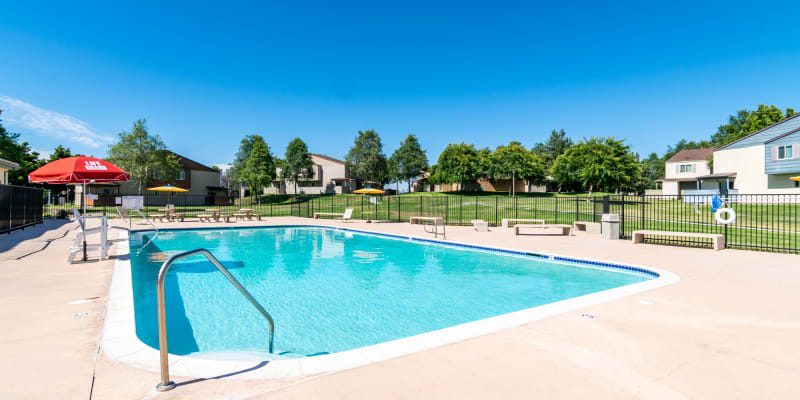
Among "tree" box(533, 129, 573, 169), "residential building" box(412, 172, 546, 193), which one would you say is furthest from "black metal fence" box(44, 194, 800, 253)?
"tree" box(533, 129, 573, 169)

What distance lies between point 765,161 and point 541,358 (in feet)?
122

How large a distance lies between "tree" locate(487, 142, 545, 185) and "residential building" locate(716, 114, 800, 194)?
19.7 metres

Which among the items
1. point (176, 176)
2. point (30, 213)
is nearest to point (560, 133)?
point (176, 176)

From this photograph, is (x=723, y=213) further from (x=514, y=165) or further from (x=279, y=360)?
(x=514, y=165)

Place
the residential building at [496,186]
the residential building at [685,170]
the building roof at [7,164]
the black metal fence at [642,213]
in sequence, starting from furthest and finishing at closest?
the residential building at [496,186]
the residential building at [685,170]
the building roof at [7,164]
the black metal fence at [642,213]

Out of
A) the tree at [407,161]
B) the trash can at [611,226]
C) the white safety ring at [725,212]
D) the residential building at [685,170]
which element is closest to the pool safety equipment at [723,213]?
the white safety ring at [725,212]

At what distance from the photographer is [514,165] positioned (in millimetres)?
48781

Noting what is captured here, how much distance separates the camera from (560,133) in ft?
288

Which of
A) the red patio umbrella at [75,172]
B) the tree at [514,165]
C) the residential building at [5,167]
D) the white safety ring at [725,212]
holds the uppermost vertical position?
the tree at [514,165]

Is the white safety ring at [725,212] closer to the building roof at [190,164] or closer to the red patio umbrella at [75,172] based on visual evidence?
the red patio umbrella at [75,172]

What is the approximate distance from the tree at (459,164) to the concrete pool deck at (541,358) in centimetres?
4433

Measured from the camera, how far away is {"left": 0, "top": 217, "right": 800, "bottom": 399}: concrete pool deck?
2596mm

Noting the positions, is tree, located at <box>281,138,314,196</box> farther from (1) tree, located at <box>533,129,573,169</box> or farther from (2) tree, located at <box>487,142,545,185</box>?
(1) tree, located at <box>533,129,573,169</box>

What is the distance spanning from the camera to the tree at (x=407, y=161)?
62781mm
